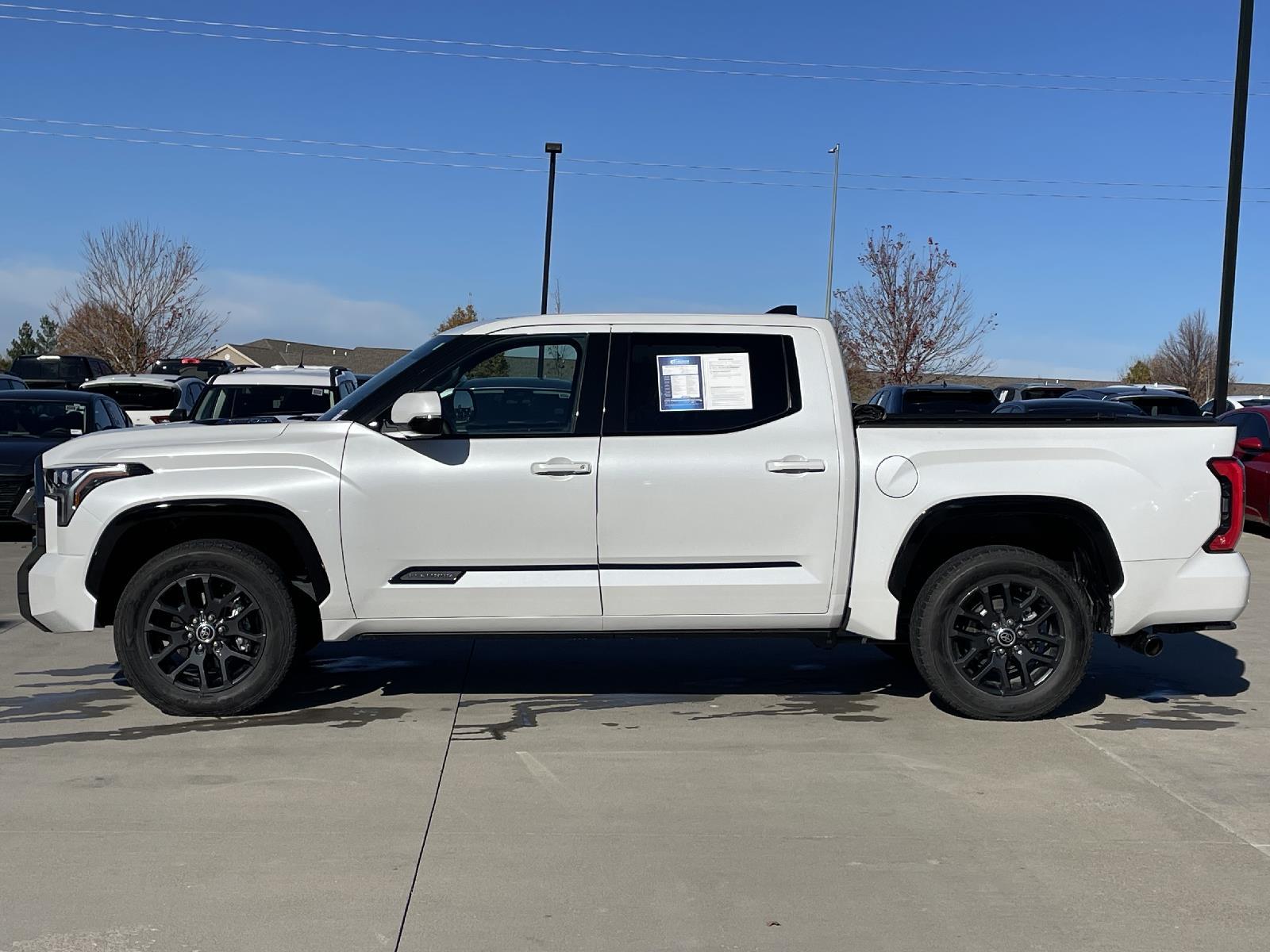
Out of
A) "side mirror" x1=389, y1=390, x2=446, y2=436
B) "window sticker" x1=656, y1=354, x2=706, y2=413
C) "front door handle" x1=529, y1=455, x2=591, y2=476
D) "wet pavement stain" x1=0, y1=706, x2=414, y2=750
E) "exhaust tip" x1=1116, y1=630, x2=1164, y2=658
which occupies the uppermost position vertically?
"window sticker" x1=656, y1=354, x2=706, y2=413

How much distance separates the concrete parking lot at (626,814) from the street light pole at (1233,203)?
13033 mm

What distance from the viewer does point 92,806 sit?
5.01 metres

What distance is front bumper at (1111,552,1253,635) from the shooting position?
632 cm

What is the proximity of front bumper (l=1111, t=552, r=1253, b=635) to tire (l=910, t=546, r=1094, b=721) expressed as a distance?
0.84 feet

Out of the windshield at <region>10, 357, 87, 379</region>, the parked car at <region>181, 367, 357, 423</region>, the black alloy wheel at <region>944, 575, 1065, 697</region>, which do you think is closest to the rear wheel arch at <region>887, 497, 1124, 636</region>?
the black alloy wheel at <region>944, 575, 1065, 697</region>

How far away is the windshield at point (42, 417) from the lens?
46.7 feet

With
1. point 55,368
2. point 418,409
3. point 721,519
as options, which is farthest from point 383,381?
point 55,368

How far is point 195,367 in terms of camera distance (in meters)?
28.2

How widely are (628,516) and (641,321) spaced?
1.02m

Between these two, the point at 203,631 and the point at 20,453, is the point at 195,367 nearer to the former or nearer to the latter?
the point at 20,453

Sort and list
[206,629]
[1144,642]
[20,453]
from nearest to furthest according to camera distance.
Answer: [206,629] → [1144,642] → [20,453]

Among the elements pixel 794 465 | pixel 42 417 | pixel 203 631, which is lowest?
pixel 203 631

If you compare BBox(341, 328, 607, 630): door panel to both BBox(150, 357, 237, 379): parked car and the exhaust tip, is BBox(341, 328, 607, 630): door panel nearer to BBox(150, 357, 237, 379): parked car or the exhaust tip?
the exhaust tip

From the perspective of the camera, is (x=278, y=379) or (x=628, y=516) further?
(x=278, y=379)
